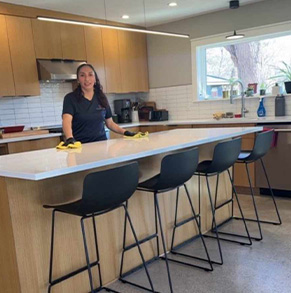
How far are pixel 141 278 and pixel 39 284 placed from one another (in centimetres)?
75

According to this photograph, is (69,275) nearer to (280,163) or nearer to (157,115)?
(280,163)

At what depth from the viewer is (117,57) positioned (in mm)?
5457

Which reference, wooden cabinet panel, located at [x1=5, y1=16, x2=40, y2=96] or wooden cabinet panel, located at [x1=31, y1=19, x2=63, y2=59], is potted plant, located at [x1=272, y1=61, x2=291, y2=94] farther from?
wooden cabinet panel, located at [x1=5, y1=16, x2=40, y2=96]

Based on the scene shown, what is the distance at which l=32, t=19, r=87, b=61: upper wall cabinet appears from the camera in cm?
448

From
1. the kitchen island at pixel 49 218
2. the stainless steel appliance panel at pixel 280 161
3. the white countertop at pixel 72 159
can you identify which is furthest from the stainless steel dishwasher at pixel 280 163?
the white countertop at pixel 72 159

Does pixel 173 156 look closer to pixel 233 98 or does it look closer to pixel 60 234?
pixel 60 234

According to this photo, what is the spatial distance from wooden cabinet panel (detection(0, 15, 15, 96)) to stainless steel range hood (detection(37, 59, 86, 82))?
38 centimetres

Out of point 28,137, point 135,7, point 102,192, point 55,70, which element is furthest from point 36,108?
point 102,192

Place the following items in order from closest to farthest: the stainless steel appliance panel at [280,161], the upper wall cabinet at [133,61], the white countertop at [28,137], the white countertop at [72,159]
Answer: the white countertop at [72,159] < the white countertop at [28,137] < the stainless steel appliance panel at [280,161] < the upper wall cabinet at [133,61]

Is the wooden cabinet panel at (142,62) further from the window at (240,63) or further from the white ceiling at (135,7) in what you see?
the window at (240,63)

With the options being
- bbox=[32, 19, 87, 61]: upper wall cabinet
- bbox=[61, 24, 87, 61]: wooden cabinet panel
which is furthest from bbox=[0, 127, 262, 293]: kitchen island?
bbox=[61, 24, 87, 61]: wooden cabinet panel

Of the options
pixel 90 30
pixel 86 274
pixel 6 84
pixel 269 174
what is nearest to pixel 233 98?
pixel 269 174

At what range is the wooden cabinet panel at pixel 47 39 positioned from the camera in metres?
4.45

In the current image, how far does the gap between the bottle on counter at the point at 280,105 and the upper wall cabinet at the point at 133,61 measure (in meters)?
2.21
